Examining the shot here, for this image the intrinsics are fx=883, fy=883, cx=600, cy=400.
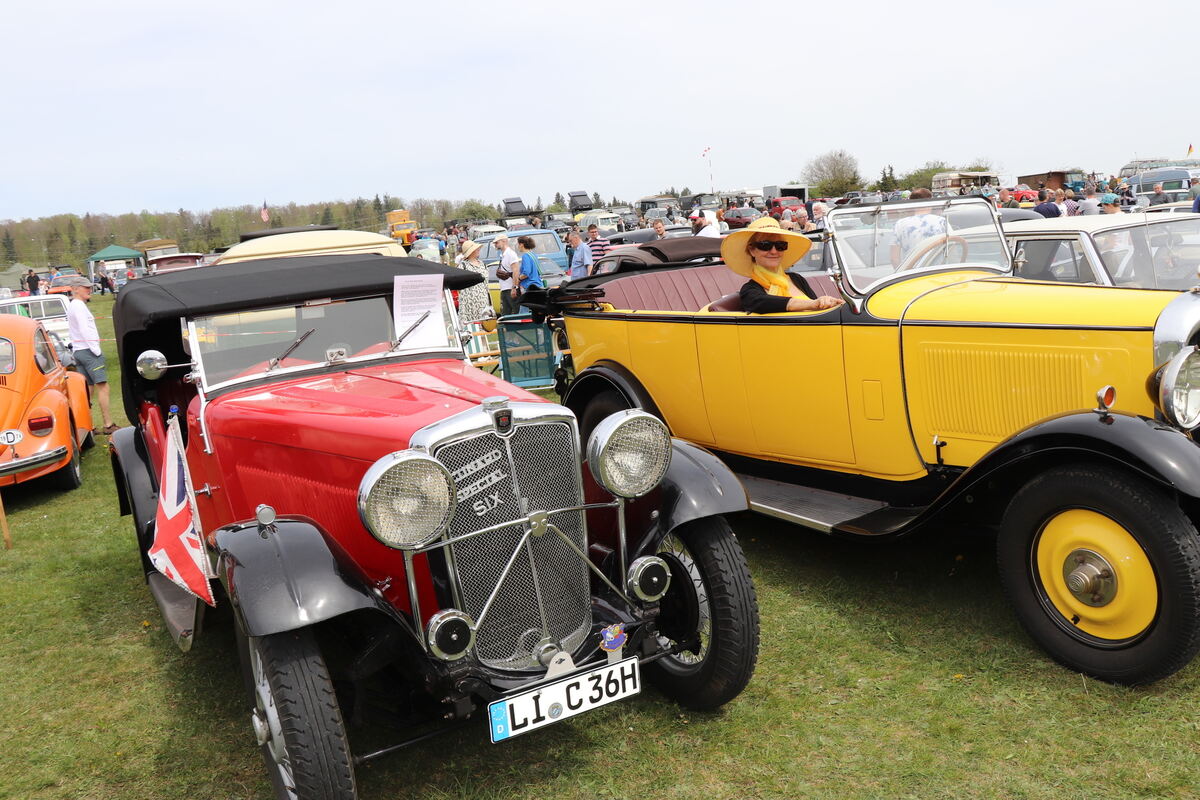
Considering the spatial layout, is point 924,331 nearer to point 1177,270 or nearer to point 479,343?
point 1177,270

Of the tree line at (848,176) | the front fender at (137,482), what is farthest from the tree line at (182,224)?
the front fender at (137,482)

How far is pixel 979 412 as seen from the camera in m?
4.02

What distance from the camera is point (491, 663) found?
2.95 metres

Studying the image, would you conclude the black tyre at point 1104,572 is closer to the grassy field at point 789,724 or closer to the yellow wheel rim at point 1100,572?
the yellow wheel rim at point 1100,572

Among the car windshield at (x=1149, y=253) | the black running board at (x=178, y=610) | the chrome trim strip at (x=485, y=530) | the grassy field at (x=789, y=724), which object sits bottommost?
the grassy field at (x=789, y=724)

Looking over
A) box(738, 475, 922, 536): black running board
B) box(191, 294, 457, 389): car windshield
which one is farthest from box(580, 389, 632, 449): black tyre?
box(191, 294, 457, 389): car windshield

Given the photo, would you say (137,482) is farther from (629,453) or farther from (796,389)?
(796,389)

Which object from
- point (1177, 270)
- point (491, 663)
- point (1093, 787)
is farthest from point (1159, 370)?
point (1177, 270)

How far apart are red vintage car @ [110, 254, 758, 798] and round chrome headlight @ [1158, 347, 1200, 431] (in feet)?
5.50

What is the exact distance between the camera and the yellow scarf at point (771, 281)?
486cm

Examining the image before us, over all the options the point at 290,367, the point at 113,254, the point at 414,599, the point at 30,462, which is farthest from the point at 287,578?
the point at 113,254

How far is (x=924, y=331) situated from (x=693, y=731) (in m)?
2.11

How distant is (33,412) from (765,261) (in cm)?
603

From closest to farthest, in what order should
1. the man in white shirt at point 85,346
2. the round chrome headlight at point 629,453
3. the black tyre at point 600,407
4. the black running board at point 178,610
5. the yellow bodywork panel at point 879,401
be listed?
the round chrome headlight at point 629,453
the black running board at point 178,610
the yellow bodywork panel at point 879,401
the black tyre at point 600,407
the man in white shirt at point 85,346
